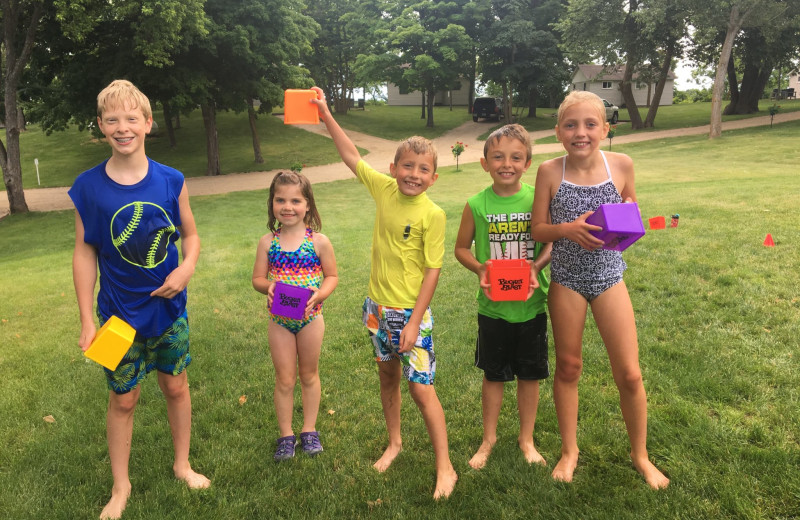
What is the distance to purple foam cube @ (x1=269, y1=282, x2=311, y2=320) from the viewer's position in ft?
8.90

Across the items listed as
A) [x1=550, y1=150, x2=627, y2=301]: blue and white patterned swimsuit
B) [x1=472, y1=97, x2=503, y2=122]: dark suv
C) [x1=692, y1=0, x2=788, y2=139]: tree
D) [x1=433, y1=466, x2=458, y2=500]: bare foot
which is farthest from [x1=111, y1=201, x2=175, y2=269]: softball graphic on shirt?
[x1=472, y1=97, x2=503, y2=122]: dark suv

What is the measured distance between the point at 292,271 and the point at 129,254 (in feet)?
2.83

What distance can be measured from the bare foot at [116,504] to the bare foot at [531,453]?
2303 millimetres

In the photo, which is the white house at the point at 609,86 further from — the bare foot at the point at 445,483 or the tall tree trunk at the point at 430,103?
the bare foot at the point at 445,483

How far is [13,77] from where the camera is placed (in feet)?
46.8

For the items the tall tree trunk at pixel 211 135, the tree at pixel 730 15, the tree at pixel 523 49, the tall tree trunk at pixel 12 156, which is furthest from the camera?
the tree at pixel 523 49

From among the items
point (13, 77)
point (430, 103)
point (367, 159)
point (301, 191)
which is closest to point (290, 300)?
point (301, 191)

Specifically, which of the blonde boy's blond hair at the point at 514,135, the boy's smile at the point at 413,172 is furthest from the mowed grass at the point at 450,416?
the blonde boy's blond hair at the point at 514,135

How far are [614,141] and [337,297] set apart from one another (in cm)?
2444

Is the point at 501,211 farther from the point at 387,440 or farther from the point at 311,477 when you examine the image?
the point at 311,477

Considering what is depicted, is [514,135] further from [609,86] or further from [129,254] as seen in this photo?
[609,86]

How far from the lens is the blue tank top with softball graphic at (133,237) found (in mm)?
2439

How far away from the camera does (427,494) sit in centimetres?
275

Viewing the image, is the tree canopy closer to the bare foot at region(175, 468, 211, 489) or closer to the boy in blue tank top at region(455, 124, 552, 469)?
the bare foot at region(175, 468, 211, 489)
